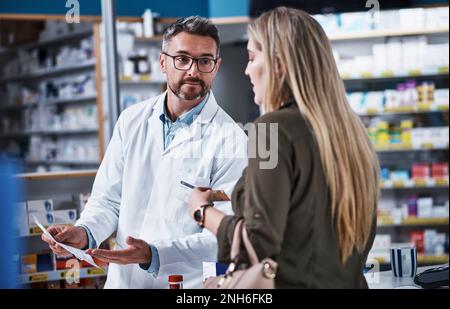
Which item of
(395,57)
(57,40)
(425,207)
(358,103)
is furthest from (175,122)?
(57,40)

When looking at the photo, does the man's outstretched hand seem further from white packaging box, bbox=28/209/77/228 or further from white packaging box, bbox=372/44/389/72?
white packaging box, bbox=372/44/389/72

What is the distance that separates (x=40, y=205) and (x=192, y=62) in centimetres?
120

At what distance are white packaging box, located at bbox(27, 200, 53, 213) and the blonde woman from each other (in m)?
1.56

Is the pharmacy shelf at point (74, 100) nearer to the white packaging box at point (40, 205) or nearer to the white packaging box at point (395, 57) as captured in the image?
the white packaging box at point (395, 57)

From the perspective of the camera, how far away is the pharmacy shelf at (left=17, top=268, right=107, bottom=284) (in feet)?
10.7

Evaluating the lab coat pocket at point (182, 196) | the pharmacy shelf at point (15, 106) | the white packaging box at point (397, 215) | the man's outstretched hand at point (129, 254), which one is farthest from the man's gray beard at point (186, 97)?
the pharmacy shelf at point (15, 106)

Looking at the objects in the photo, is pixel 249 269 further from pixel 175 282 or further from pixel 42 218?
pixel 42 218

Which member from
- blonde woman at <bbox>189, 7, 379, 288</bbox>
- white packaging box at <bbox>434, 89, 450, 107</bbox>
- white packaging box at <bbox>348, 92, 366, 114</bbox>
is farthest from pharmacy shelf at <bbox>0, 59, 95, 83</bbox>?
blonde woman at <bbox>189, 7, 379, 288</bbox>

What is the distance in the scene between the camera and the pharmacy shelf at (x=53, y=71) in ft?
26.2

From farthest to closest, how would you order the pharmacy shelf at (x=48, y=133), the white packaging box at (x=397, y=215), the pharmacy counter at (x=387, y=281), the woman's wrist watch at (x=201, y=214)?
the pharmacy shelf at (x=48, y=133) → the white packaging box at (x=397, y=215) → the pharmacy counter at (x=387, y=281) → the woman's wrist watch at (x=201, y=214)

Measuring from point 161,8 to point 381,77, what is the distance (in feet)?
7.67

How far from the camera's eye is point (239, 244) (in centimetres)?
179

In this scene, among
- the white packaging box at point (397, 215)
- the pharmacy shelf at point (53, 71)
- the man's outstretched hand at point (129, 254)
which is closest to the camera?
the man's outstretched hand at point (129, 254)

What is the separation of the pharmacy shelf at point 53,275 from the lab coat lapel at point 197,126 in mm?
988
